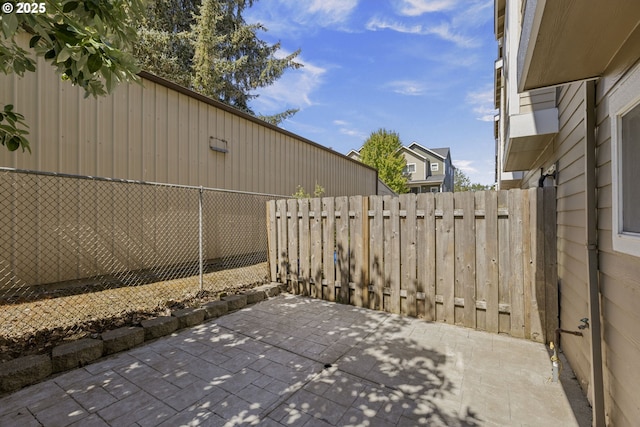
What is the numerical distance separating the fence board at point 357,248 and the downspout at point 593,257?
2607 millimetres

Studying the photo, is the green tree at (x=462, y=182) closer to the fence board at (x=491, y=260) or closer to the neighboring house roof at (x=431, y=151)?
the neighboring house roof at (x=431, y=151)

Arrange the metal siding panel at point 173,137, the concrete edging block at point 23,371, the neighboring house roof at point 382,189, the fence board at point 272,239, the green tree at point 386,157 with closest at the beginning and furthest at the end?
the concrete edging block at point 23,371 < the fence board at point 272,239 < the metal siding panel at point 173,137 < the neighboring house roof at point 382,189 < the green tree at point 386,157

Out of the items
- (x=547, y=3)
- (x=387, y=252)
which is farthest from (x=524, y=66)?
(x=387, y=252)

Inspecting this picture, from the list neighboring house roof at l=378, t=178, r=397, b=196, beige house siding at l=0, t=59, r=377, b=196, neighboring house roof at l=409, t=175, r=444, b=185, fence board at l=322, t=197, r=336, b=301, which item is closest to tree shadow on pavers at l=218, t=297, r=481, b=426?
fence board at l=322, t=197, r=336, b=301

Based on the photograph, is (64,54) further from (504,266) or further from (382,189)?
(382,189)

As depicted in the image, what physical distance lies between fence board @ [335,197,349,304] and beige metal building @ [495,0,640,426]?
260 centimetres

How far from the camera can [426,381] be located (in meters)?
2.34

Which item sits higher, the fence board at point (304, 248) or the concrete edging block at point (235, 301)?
the fence board at point (304, 248)

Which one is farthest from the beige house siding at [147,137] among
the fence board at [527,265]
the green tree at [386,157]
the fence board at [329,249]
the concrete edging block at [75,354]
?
the green tree at [386,157]

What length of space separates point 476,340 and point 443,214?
1.49 meters

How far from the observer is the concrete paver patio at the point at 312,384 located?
1.94 m

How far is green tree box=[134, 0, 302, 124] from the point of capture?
1194 centimetres

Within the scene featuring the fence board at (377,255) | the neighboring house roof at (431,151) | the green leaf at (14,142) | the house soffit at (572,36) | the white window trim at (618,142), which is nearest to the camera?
the house soffit at (572,36)

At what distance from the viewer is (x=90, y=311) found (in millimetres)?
3453
